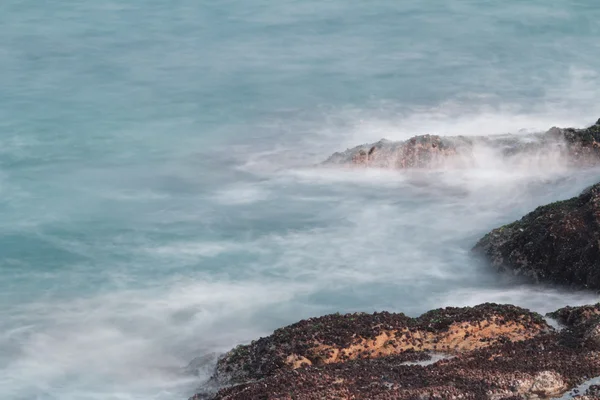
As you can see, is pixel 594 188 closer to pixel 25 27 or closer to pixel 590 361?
pixel 590 361

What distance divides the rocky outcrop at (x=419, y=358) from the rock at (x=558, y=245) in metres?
2.96

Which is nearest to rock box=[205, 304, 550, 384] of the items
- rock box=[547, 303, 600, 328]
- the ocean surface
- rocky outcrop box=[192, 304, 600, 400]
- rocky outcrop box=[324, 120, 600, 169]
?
rocky outcrop box=[192, 304, 600, 400]

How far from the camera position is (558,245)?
22.8 metres

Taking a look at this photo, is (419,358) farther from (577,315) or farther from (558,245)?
(558,245)

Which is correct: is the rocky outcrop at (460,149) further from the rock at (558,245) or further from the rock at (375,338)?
the rock at (375,338)

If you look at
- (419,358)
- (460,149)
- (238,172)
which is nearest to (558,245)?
(419,358)

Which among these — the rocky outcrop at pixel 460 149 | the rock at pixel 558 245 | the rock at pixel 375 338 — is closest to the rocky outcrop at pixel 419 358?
the rock at pixel 375 338

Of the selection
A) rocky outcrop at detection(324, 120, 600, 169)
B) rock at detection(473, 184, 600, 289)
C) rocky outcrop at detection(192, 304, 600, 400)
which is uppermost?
rocky outcrop at detection(324, 120, 600, 169)

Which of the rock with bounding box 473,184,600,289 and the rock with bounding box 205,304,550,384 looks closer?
the rock with bounding box 205,304,550,384

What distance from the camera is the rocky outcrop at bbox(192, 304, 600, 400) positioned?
610 inches

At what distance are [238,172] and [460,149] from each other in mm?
7301

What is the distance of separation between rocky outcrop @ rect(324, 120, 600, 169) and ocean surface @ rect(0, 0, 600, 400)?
369mm

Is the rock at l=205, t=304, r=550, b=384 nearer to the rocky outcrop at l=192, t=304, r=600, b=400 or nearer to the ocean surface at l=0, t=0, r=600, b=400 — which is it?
the rocky outcrop at l=192, t=304, r=600, b=400

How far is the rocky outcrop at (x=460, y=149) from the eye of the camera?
31.0 meters
